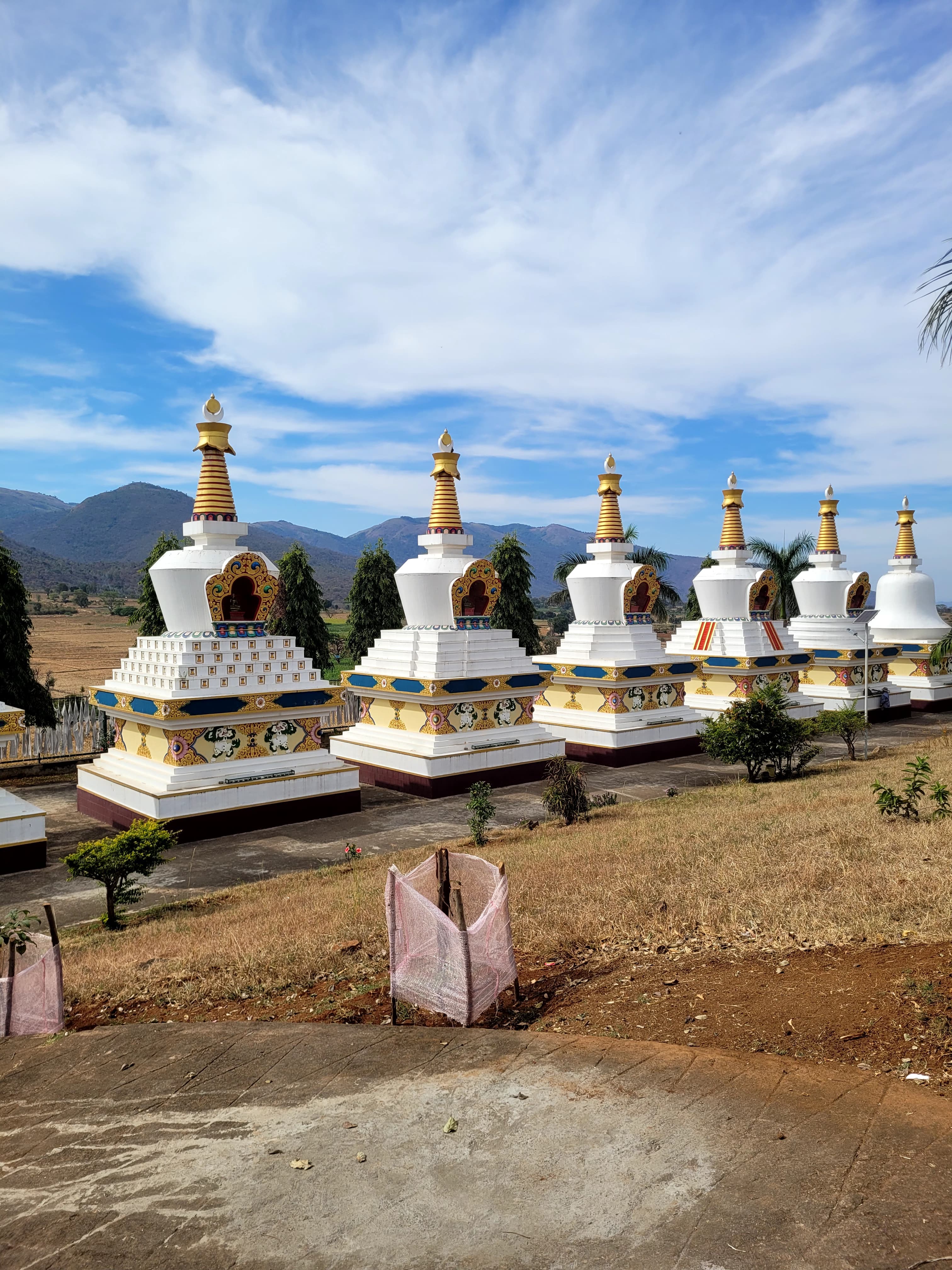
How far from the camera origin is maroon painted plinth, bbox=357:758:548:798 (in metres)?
18.2

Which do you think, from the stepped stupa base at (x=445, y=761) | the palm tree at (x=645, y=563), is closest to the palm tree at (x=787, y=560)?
the palm tree at (x=645, y=563)

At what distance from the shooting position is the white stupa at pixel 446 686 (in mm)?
A: 18750

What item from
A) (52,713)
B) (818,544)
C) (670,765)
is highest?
(818,544)

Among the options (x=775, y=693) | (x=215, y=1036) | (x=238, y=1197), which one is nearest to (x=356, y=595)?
(x=775, y=693)

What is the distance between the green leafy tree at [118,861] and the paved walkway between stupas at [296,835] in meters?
0.83

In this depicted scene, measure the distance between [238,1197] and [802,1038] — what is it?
323 cm

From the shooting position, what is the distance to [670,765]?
842 inches

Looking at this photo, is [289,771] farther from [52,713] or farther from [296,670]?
[52,713]

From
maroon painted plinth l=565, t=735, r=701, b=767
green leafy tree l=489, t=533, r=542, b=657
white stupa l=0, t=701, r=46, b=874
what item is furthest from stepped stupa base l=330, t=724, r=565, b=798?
green leafy tree l=489, t=533, r=542, b=657

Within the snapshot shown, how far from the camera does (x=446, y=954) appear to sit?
6.16m

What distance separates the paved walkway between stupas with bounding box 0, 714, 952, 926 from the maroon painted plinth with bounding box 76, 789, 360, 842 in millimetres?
155

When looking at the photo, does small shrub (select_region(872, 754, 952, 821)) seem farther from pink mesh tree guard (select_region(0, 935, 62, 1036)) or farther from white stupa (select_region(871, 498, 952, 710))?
white stupa (select_region(871, 498, 952, 710))

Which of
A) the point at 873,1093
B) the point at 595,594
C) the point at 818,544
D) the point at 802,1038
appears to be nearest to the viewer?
the point at 873,1093

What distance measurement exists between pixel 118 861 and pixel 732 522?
2271 centimetres
